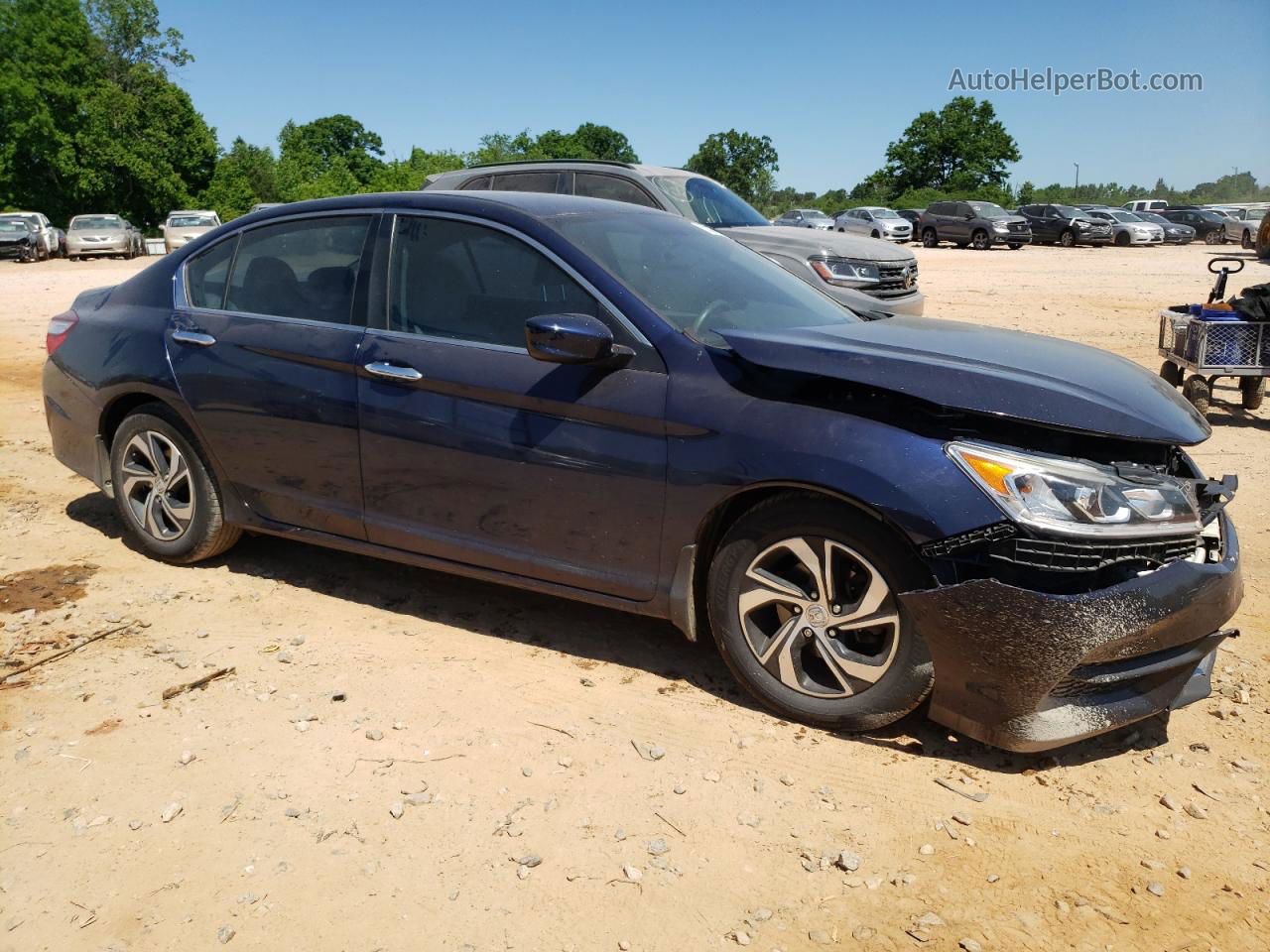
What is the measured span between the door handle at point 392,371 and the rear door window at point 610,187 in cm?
608

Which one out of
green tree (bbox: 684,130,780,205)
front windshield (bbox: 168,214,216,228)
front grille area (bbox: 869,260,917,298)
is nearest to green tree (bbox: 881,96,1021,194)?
green tree (bbox: 684,130,780,205)

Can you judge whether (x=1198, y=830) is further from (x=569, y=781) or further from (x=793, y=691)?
(x=569, y=781)

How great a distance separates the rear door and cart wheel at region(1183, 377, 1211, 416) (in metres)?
6.75

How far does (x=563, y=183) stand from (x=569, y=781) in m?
7.94

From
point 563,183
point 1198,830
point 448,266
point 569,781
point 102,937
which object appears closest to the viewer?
point 102,937

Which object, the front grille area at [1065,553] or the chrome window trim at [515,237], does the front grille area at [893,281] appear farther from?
the front grille area at [1065,553]

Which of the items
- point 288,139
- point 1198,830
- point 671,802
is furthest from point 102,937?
point 288,139

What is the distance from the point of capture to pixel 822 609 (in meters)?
3.40

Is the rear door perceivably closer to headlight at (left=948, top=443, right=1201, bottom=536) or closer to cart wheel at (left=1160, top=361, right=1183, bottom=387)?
headlight at (left=948, top=443, right=1201, bottom=536)

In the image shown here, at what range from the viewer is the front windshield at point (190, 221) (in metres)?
34.0

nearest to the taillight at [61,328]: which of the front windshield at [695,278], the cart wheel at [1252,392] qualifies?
the front windshield at [695,278]

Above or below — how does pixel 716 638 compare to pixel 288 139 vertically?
below

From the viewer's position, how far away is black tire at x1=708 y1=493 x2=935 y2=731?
3.25m

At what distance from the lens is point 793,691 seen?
11.5 feet
